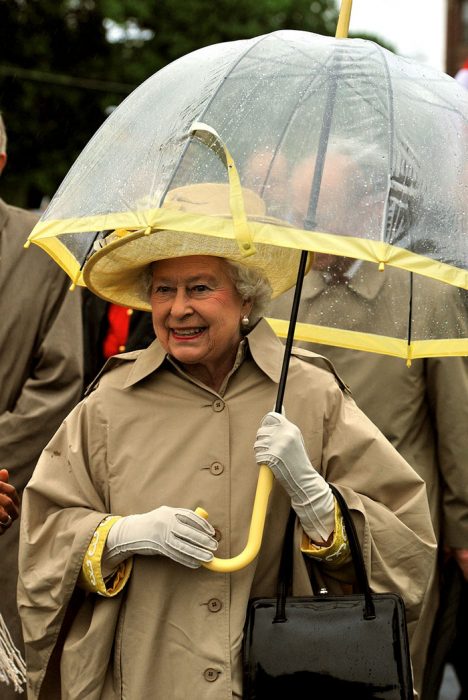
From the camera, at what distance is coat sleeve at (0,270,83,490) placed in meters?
5.08

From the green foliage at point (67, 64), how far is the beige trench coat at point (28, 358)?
16.3 meters

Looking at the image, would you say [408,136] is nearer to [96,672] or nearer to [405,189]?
[405,189]

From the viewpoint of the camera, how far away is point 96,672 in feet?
11.7

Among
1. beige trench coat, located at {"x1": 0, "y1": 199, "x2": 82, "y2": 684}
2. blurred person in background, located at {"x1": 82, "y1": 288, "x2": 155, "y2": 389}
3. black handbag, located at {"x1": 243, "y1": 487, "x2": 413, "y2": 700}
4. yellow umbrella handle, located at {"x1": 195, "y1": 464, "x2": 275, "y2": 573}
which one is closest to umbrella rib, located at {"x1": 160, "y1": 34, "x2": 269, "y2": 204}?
yellow umbrella handle, located at {"x1": 195, "y1": 464, "x2": 275, "y2": 573}

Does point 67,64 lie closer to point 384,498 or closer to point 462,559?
point 462,559

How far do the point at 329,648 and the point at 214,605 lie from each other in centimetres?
33

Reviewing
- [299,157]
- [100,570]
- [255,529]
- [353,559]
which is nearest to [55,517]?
[100,570]

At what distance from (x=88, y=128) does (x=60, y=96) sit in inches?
37.1

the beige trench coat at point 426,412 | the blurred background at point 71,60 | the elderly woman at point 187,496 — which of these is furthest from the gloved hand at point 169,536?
the blurred background at point 71,60

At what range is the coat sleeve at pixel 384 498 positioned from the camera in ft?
11.9

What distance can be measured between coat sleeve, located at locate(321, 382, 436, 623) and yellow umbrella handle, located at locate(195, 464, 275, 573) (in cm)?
26

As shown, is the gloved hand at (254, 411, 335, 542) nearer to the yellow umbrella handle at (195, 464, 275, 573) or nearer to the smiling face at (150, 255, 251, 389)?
the yellow umbrella handle at (195, 464, 275, 573)

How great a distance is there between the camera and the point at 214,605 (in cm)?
356

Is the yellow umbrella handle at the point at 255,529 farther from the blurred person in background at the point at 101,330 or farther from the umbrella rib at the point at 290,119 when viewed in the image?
the blurred person in background at the point at 101,330
